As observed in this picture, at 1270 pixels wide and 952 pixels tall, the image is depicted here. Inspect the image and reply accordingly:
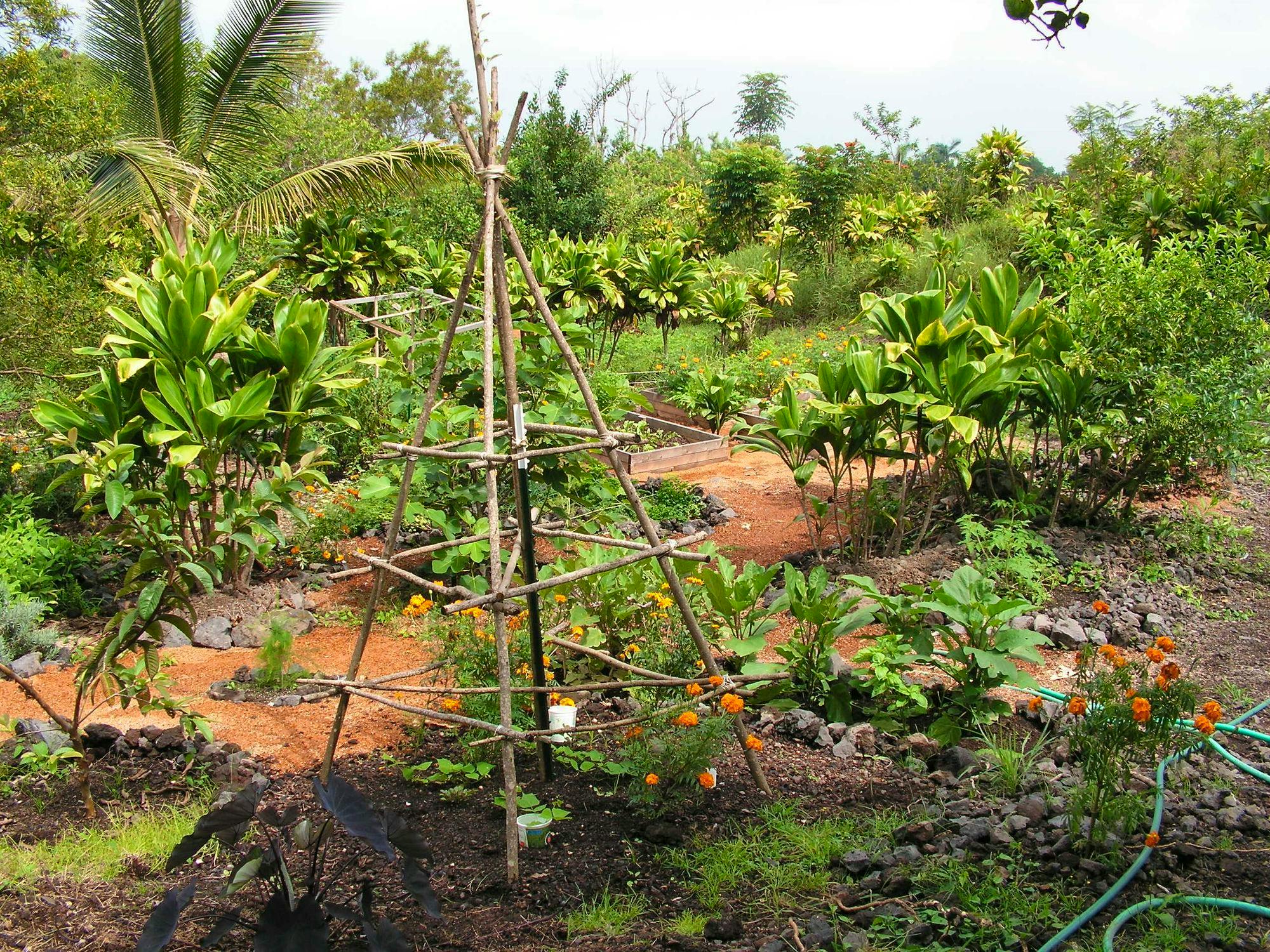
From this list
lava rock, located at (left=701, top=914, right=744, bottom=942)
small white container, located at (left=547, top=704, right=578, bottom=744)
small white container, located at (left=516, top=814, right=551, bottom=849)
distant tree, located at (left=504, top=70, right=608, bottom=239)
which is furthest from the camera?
distant tree, located at (left=504, top=70, right=608, bottom=239)

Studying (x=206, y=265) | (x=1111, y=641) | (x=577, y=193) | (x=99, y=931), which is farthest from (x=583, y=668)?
(x=577, y=193)

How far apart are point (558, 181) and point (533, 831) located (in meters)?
14.5

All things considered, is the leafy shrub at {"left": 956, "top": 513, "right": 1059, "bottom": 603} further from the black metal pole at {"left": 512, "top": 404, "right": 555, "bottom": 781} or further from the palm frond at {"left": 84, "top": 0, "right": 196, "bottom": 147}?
the palm frond at {"left": 84, "top": 0, "right": 196, "bottom": 147}

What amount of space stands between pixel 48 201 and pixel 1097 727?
7819mm

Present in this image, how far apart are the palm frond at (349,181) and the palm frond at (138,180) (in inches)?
42.2

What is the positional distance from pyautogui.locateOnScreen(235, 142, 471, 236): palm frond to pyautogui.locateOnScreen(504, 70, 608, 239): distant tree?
6.07m

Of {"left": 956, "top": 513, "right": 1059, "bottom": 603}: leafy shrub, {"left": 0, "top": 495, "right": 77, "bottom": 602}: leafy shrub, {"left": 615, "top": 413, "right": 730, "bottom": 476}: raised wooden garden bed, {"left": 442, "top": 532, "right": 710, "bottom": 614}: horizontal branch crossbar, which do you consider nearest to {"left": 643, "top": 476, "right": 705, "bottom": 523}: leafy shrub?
{"left": 615, "top": 413, "right": 730, "bottom": 476}: raised wooden garden bed

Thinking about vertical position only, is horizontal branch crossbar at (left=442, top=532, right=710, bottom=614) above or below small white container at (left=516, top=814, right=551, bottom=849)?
above

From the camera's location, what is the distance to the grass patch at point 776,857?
2.72m

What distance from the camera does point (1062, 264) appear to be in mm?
5980

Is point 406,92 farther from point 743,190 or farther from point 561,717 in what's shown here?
point 561,717

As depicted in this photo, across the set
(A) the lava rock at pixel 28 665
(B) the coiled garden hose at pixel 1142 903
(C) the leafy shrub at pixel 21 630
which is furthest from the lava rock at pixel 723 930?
(C) the leafy shrub at pixel 21 630

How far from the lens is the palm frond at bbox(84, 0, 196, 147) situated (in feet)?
27.4

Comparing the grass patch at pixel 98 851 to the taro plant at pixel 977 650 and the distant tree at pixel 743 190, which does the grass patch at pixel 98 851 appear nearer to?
the taro plant at pixel 977 650
